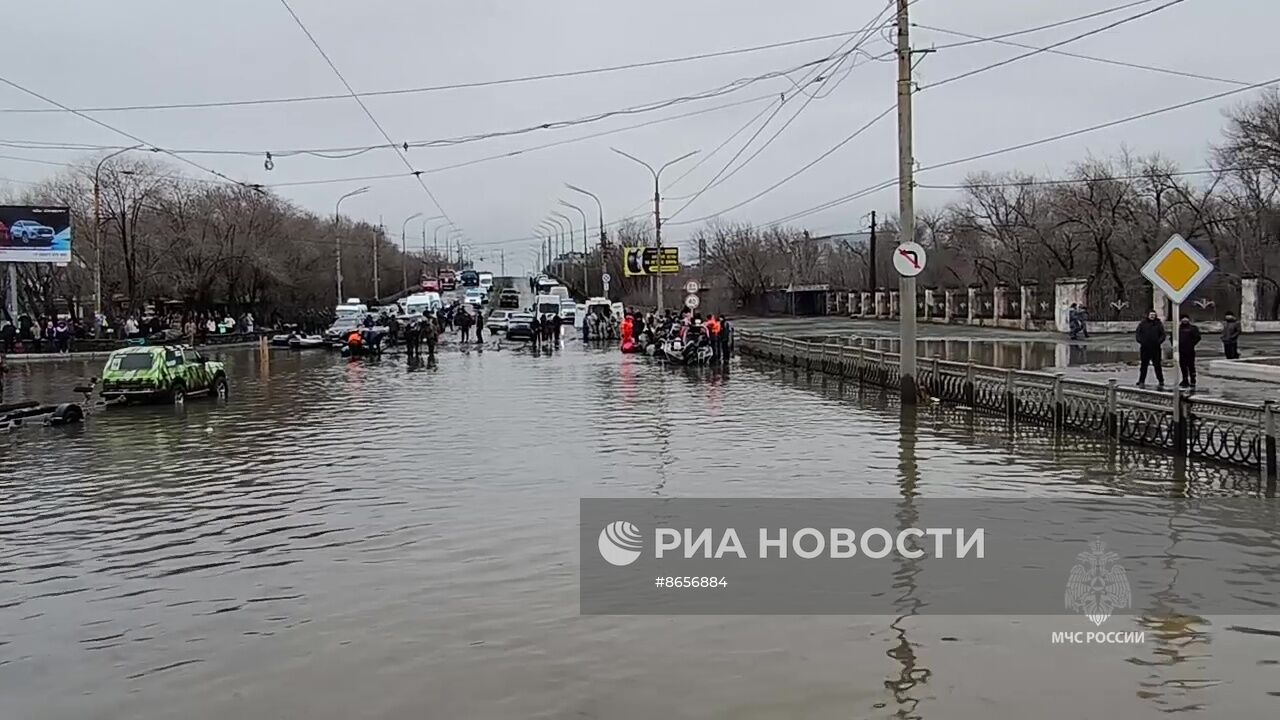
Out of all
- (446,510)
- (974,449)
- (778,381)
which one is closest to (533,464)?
(446,510)

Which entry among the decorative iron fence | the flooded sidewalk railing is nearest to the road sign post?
the flooded sidewalk railing

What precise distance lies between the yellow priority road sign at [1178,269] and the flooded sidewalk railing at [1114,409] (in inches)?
52.6

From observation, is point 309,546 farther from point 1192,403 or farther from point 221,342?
point 221,342

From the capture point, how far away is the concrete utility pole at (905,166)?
20781 millimetres

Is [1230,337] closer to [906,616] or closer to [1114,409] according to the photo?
[1114,409]

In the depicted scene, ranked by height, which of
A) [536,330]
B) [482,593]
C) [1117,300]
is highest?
[1117,300]

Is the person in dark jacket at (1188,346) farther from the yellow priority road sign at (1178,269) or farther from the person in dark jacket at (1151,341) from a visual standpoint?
the yellow priority road sign at (1178,269)

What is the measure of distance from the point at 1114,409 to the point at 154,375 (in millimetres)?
18955

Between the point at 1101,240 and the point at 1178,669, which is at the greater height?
the point at 1101,240

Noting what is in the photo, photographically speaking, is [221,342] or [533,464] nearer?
[533,464]

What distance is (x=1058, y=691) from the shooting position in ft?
20.0

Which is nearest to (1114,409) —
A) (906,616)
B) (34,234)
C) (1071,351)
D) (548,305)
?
(906,616)

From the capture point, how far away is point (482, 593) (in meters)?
8.27

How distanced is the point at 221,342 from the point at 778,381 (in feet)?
120
